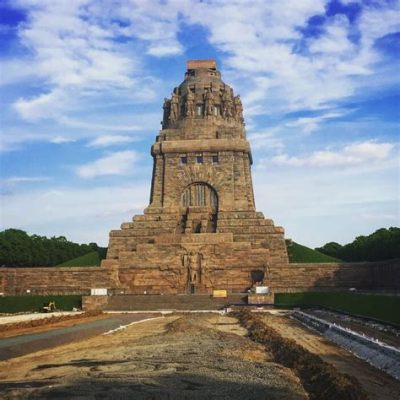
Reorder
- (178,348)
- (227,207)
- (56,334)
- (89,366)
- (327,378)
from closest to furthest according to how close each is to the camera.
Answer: (327,378)
(89,366)
(178,348)
(56,334)
(227,207)

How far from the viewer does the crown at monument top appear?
63031 mm

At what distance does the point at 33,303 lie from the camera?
1661 inches

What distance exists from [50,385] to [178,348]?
6453mm

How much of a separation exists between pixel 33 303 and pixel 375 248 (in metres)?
30.6

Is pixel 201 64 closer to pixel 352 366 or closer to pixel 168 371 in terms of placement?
pixel 352 366

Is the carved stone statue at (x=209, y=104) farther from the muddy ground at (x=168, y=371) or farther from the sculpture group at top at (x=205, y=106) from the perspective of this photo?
the muddy ground at (x=168, y=371)

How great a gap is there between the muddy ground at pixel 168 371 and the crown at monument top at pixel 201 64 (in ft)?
152

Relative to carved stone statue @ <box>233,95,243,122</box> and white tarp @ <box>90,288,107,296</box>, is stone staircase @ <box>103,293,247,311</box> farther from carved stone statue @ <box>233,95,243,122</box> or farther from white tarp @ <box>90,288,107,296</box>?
carved stone statue @ <box>233,95,243,122</box>

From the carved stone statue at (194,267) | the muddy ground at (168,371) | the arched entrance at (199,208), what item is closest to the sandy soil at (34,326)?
the muddy ground at (168,371)

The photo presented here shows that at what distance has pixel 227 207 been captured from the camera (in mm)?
54281

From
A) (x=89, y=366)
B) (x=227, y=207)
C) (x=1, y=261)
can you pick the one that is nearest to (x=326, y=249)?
(x=227, y=207)

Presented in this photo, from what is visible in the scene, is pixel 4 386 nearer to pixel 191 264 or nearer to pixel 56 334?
pixel 56 334

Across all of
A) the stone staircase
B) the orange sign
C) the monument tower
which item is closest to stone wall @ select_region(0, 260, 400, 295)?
the monument tower

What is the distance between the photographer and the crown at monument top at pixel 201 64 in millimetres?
63031
